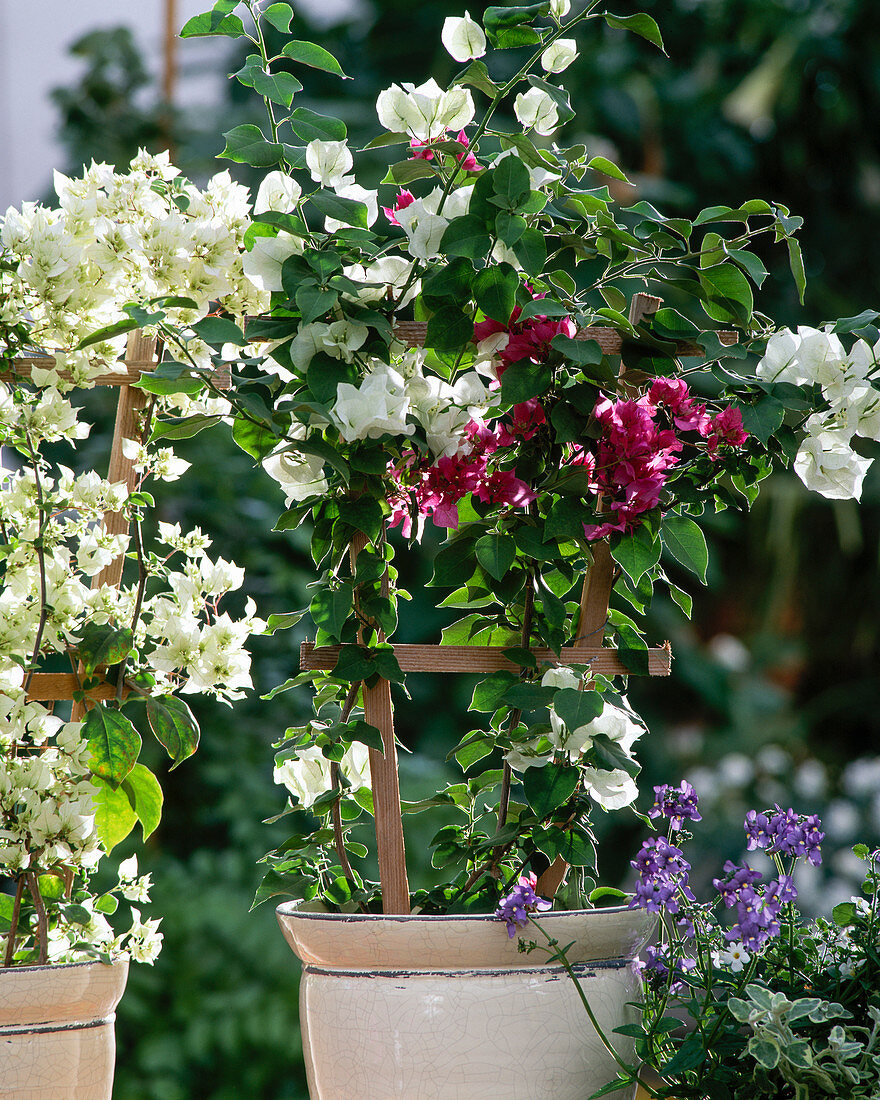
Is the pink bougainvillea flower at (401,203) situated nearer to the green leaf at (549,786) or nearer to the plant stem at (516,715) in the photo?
the plant stem at (516,715)

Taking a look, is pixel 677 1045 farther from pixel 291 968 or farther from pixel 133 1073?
pixel 133 1073

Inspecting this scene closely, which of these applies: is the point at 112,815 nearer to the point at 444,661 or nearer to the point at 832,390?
the point at 444,661

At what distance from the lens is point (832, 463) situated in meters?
0.79

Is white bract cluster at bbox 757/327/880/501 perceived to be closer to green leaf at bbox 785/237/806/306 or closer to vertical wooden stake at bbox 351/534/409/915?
green leaf at bbox 785/237/806/306

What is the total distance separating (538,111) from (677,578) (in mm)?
3051

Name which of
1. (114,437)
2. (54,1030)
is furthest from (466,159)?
(54,1030)

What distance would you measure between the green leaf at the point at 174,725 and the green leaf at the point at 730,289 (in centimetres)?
49

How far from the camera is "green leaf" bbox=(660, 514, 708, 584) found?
79cm

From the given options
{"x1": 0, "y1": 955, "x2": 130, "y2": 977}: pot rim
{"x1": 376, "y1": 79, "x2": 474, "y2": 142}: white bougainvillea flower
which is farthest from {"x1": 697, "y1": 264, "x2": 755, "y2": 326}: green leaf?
{"x1": 0, "y1": 955, "x2": 130, "y2": 977}: pot rim

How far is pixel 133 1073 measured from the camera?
224cm

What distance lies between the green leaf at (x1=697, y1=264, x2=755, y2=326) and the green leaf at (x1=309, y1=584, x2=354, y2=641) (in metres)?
0.33

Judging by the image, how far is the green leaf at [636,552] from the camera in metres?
0.76

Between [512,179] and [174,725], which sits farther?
[174,725]

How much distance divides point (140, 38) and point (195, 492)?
1.50 metres
